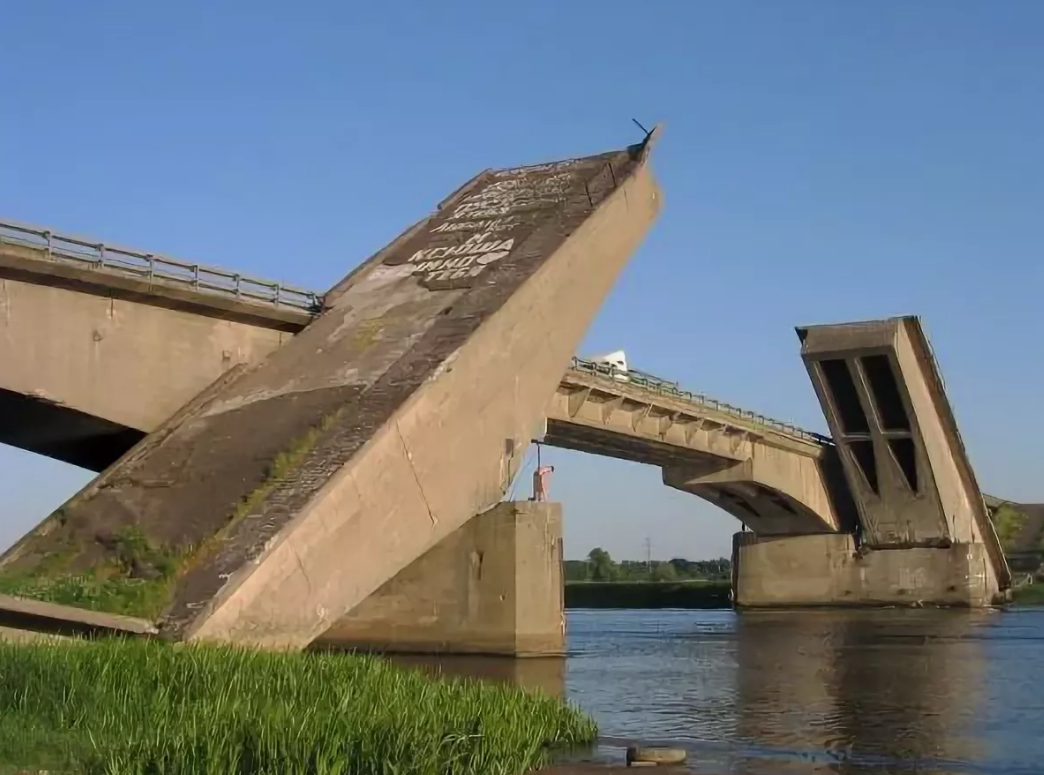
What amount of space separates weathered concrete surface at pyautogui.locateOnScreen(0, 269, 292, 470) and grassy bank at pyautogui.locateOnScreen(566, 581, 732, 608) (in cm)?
6018

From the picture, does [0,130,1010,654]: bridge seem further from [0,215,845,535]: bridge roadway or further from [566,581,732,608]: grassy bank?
[566,581,732,608]: grassy bank

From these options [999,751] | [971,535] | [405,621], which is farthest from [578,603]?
[999,751]

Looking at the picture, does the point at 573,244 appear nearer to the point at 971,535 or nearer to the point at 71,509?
the point at 71,509

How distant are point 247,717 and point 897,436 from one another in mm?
50117

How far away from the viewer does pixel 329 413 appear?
80.1ft

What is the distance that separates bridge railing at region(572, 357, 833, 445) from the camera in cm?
4575

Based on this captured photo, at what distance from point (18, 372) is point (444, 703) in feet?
46.4

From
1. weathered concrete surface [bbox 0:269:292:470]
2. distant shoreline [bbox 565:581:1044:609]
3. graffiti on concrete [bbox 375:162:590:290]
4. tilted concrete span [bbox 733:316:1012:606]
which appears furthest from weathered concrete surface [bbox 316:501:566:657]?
distant shoreline [bbox 565:581:1044:609]

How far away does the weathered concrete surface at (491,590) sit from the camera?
104ft

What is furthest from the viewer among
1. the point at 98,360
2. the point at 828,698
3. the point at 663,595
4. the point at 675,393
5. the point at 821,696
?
the point at 663,595

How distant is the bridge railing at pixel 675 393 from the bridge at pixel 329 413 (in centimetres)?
982

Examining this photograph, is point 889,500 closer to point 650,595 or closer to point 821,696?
point 650,595

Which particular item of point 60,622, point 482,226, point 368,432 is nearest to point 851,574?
point 482,226

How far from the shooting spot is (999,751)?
52.1ft
